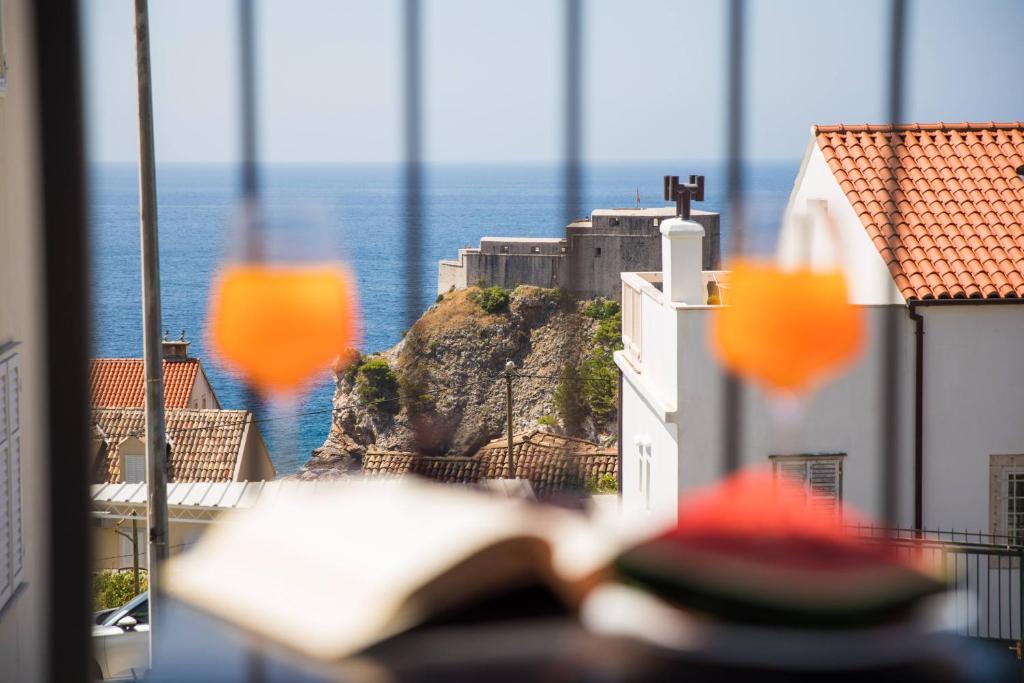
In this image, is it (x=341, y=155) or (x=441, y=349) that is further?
(x=441, y=349)

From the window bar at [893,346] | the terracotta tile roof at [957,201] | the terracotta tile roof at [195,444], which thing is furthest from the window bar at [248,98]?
the terracotta tile roof at [195,444]

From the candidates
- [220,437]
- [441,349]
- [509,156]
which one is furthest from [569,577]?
[220,437]

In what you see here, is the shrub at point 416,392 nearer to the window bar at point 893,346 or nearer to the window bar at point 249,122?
the window bar at point 249,122

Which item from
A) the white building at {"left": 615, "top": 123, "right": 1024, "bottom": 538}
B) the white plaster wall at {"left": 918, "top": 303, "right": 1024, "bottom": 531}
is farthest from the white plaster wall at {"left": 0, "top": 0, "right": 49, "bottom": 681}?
the white plaster wall at {"left": 918, "top": 303, "right": 1024, "bottom": 531}

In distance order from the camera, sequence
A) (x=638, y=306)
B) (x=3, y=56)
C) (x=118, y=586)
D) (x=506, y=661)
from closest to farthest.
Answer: (x=506, y=661) → (x=3, y=56) → (x=638, y=306) → (x=118, y=586)

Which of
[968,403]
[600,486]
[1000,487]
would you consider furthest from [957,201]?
[600,486]

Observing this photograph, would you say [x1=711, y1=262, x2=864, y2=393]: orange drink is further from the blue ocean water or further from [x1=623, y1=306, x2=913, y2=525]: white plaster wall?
[x1=623, y1=306, x2=913, y2=525]: white plaster wall

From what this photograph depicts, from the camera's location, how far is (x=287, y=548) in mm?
479

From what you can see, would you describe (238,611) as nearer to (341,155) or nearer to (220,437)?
(341,155)

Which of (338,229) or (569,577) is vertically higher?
(338,229)

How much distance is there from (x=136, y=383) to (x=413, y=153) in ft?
52.4

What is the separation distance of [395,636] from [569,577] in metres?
0.08

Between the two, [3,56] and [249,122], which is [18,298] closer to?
[3,56]

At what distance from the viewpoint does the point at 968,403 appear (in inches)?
265
